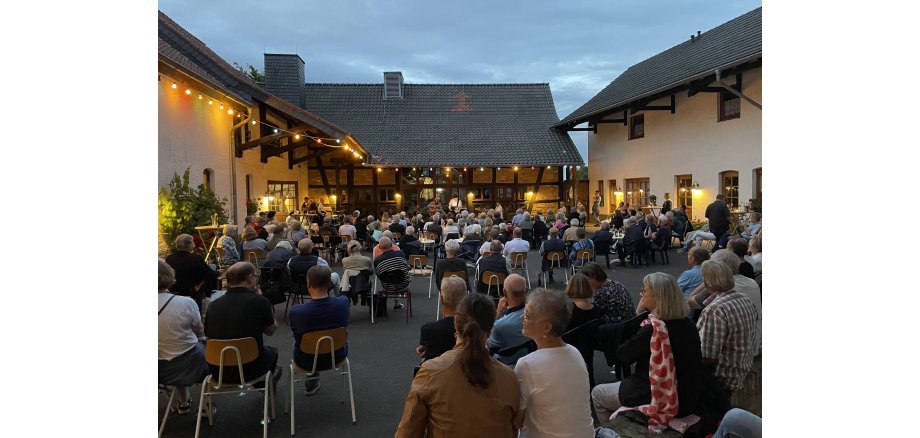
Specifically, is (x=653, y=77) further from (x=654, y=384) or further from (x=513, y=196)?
(x=654, y=384)

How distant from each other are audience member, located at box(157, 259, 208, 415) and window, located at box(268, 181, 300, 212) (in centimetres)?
1365

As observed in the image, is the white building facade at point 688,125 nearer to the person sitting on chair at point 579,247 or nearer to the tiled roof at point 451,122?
the tiled roof at point 451,122

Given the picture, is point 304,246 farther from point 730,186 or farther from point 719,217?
point 730,186

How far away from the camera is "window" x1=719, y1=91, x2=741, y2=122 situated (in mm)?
14609

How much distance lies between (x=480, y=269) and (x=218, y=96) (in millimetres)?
7432

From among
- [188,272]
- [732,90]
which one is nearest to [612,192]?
[732,90]

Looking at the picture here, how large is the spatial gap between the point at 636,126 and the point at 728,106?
191 inches

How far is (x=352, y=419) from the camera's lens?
4016mm

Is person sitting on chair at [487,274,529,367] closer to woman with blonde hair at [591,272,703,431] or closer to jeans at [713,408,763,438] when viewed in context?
woman with blonde hair at [591,272,703,431]

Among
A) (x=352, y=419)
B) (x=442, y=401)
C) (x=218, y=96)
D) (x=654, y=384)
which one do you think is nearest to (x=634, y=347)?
(x=654, y=384)

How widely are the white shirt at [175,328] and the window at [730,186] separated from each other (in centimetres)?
1390

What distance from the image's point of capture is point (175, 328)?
12.7 ft

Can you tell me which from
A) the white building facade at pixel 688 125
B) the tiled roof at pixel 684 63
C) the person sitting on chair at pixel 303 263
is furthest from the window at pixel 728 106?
the person sitting on chair at pixel 303 263

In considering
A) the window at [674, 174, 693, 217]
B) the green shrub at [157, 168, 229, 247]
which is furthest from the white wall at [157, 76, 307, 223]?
the window at [674, 174, 693, 217]
